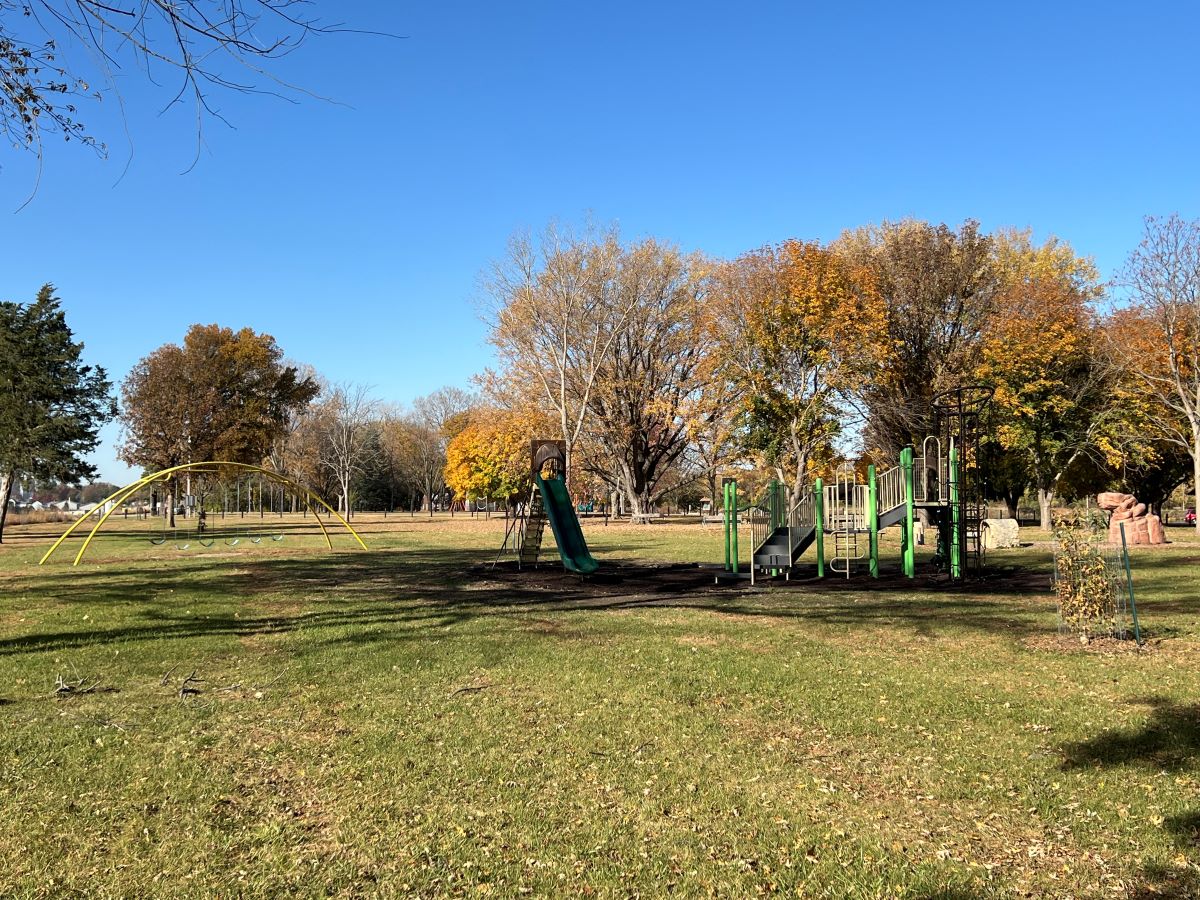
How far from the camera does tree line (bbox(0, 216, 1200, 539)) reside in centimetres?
3334

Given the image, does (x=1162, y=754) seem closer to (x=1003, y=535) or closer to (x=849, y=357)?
(x=1003, y=535)

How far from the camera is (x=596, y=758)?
16.9 ft

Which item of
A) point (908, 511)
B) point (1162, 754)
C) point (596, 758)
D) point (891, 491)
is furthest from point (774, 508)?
point (596, 758)

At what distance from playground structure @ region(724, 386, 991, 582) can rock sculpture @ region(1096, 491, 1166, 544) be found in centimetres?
914

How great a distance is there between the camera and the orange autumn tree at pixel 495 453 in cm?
4316

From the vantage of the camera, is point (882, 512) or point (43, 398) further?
point (43, 398)

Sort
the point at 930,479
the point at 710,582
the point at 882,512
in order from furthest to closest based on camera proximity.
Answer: the point at 930,479 < the point at 882,512 < the point at 710,582

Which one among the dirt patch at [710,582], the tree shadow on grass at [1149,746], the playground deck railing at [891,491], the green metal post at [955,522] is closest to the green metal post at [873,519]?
the dirt patch at [710,582]

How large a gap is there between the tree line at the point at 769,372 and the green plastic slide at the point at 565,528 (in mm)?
16179

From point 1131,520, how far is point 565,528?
1822 centimetres

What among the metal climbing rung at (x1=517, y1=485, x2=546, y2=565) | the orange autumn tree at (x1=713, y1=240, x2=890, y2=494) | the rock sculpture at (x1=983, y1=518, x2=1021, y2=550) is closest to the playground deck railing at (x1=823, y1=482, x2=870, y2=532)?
the metal climbing rung at (x1=517, y1=485, x2=546, y2=565)

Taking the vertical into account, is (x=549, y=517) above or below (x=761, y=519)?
above

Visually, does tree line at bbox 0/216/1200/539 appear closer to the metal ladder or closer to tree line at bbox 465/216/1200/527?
tree line at bbox 465/216/1200/527

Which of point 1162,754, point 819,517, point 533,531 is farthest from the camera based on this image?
point 533,531
